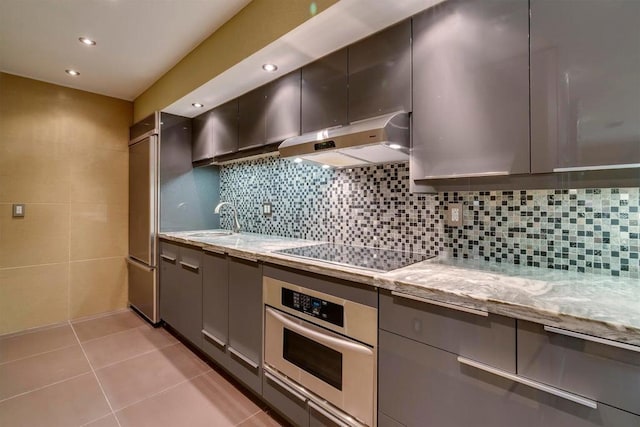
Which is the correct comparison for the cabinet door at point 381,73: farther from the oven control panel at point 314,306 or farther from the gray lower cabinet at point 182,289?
the gray lower cabinet at point 182,289

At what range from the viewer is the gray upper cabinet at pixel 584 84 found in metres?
0.91

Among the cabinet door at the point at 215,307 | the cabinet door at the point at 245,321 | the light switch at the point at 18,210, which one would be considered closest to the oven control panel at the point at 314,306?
the cabinet door at the point at 245,321

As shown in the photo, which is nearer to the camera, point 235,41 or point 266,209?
point 235,41

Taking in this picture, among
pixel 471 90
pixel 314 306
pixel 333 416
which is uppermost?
pixel 471 90

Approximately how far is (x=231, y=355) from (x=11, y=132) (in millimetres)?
2961

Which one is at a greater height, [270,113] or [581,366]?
[270,113]

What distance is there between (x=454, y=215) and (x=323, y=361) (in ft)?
3.28

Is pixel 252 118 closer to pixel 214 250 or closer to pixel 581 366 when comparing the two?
pixel 214 250

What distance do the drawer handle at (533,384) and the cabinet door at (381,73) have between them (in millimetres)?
1090

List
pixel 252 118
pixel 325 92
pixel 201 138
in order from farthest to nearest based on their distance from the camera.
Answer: pixel 201 138, pixel 252 118, pixel 325 92

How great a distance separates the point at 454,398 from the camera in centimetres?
99

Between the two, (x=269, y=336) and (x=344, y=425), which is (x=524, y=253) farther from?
(x=269, y=336)

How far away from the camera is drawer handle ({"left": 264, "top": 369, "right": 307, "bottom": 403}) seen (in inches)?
57.9

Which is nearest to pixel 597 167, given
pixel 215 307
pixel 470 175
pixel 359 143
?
pixel 470 175
